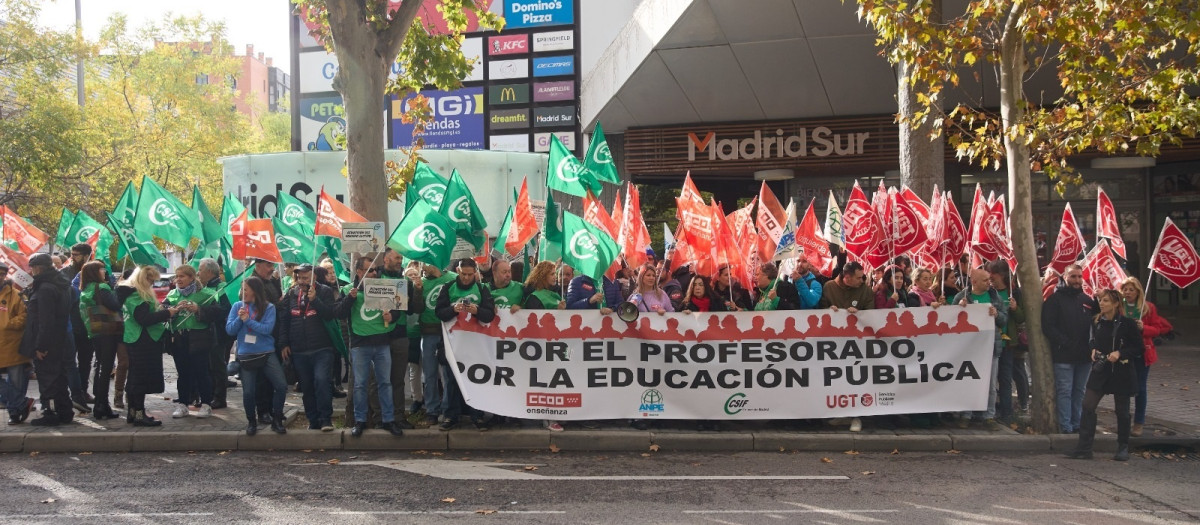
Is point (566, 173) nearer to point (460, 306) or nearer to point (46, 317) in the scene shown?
point (460, 306)

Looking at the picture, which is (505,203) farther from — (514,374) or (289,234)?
(514,374)

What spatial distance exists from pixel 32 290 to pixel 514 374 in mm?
4798

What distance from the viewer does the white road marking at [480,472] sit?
7.28 meters

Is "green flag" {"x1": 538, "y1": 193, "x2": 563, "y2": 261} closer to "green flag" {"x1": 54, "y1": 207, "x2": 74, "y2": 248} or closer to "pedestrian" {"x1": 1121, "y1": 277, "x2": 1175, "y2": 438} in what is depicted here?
"pedestrian" {"x1": 1121, "y1": 277, "x2": 1175, "y2": 438}

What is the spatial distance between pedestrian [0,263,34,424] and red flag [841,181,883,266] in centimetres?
852

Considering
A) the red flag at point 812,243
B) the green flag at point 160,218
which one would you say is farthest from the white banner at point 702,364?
the green flag at point 160,218

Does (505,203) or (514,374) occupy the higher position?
(505,203)

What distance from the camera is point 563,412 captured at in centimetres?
898

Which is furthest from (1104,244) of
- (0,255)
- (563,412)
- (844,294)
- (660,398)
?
(0,255)

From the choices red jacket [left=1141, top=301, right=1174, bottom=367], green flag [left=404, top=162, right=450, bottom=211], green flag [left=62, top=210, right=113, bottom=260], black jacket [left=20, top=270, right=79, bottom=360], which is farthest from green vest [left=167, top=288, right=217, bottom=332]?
red jacket [left=1141, top=301, right=1174, bottom=367]

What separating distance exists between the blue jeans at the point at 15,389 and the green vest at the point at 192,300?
1.45 m

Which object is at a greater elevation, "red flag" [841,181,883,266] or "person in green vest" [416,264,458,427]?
"red flag" [841,181,883,266]

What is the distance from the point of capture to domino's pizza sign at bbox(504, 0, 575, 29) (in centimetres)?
1984

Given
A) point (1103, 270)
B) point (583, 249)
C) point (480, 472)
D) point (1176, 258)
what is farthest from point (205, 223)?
point (1176, 258)
